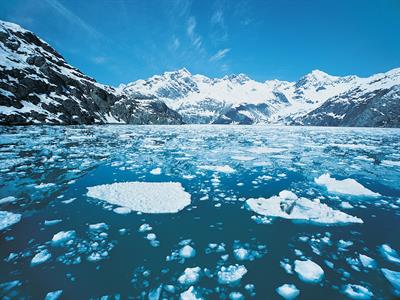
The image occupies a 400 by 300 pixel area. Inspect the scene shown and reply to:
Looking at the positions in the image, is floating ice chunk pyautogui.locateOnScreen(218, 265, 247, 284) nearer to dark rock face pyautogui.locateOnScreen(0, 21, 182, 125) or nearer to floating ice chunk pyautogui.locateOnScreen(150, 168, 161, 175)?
floating ice chunk pyautogui.locateOnScreen(150, 168, 161, 175)

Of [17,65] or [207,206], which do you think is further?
[17,65]

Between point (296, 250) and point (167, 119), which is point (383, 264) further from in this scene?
point (167, 119)

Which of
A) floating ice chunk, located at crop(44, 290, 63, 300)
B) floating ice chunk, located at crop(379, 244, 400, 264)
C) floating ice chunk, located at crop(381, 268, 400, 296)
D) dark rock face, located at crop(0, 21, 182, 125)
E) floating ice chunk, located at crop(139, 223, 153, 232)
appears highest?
dark rock face, located at crop(0, 21, 182, 125)

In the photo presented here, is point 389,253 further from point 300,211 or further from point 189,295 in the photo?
point 189,295

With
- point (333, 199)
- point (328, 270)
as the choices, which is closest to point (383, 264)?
point (328, 270)

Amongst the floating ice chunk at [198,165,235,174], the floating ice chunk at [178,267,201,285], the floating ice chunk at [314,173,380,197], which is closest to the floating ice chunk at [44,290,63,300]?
the floating ice chunk at [178,267,201,285]

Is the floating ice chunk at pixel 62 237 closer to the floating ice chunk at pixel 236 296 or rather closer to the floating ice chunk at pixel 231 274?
the floating ice chunk at pixel 231 274
